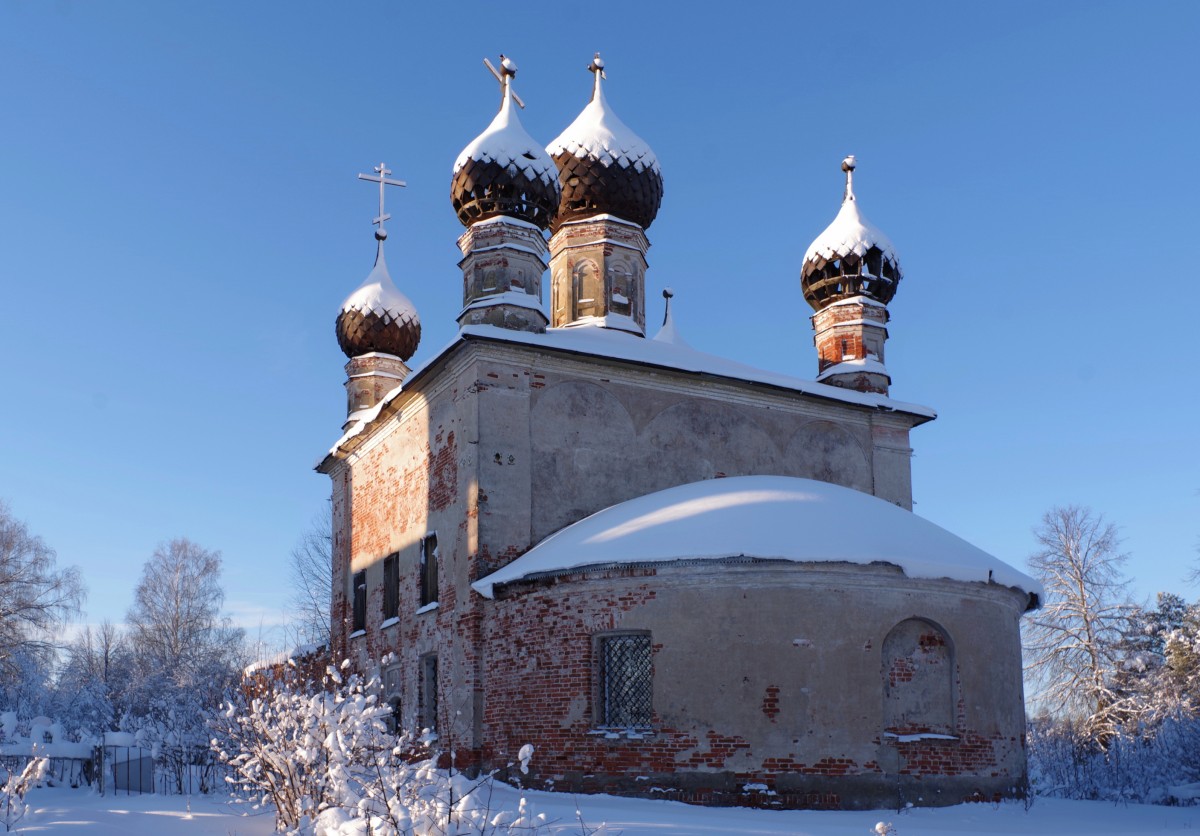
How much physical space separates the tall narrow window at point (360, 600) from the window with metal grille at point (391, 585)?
104 centimetres

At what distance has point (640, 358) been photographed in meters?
15.0

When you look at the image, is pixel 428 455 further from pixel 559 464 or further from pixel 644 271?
pixel 644 271

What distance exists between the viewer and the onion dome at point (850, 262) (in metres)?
18.3

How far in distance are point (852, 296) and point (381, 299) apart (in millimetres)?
7868

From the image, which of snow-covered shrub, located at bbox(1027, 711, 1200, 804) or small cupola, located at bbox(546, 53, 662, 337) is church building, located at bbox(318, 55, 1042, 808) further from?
snow-covered shrub, located at bbox(1027, 711, 1200, 804)

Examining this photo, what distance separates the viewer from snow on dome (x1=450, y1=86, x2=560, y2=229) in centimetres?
1588

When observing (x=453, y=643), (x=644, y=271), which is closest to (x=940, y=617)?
(x=453, y=643)

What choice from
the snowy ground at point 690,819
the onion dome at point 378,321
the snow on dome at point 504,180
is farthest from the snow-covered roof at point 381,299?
the snowy ground at point 690,819

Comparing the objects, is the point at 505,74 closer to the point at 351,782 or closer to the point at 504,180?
the point at 504,180

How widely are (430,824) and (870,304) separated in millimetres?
13616

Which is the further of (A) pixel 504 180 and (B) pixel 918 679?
(A) pixel 504 180

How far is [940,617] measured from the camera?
1231 centimetres

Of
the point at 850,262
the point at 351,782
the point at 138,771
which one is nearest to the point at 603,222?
the point at 850,262

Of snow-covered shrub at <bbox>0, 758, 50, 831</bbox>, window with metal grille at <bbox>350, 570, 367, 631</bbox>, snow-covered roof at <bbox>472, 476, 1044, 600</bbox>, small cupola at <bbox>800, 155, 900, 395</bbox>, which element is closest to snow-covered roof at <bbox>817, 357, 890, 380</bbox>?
small cupola at <bbox>800, 155, 900, 395</bbox>
